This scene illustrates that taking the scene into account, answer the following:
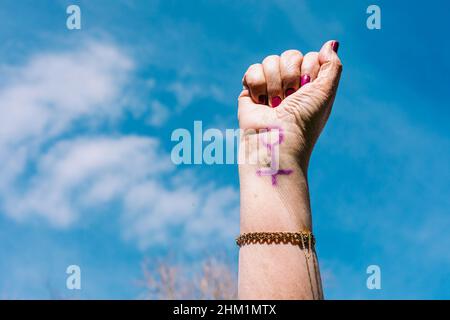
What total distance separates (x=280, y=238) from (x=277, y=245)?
0.35ft

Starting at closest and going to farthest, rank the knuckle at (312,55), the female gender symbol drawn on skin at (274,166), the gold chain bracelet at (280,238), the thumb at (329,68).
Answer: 1. the gold chain bracelet at (280,238)
2. the female gender symbol drawn on skin at (274,166)
3. the thumb at (329,68)
4. the knuckle at (312,55)

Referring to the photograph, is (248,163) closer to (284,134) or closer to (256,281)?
(284,134)

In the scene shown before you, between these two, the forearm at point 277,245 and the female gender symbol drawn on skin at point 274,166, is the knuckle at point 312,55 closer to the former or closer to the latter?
the female gender symbol drawn on skin at point 274,166

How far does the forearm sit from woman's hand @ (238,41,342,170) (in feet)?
1.71

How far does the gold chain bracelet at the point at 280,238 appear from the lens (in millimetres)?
9523

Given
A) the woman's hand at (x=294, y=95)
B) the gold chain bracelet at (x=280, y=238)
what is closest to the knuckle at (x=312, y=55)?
the woman's hand at (x=294, y=95)

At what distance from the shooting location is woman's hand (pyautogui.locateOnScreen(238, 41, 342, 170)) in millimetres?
10320

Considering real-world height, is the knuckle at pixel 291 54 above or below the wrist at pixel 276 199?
above

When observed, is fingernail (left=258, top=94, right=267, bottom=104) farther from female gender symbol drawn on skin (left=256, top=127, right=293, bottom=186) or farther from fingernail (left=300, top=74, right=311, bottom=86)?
female gender symbol drawn on skin (left=256, top=127, right=293, bottom=186)

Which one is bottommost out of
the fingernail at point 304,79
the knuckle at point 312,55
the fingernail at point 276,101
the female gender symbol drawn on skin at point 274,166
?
the female gender symbol drawn on skin at point 274,166

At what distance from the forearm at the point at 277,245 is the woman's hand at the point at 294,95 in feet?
1.71

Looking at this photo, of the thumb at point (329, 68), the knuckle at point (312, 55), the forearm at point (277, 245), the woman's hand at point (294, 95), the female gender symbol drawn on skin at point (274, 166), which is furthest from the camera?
the knuckle at point (312, 55)

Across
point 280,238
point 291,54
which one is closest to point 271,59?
point 291,54
